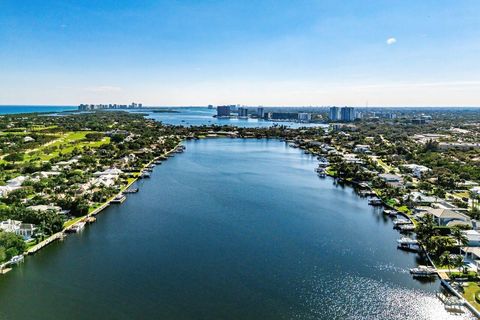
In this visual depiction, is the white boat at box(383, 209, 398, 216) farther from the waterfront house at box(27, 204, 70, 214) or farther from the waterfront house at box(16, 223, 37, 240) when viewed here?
the waterfront house at box(16, 223, 37, 240)

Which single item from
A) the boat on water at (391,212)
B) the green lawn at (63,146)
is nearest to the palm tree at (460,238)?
the boat on water at (391,212)

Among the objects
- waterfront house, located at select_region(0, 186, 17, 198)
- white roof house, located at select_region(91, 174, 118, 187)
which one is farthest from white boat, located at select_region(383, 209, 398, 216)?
waterfront house, located at select_region(0, 186, 17, 198)

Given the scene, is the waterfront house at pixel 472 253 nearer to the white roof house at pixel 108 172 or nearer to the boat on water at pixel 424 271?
the boat on water at pixel 424 271

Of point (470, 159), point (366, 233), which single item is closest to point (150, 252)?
point (366, 233)

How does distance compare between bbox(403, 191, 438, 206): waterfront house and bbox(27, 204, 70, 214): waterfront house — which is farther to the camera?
bbox(403, 191, 438, 206): waterfront house

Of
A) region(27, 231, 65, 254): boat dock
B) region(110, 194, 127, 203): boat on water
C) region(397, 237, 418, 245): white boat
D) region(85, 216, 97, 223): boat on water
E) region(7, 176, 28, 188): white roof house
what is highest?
region(7, 176, 28, 188): white roof house

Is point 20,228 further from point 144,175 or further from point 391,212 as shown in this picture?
point 391,212

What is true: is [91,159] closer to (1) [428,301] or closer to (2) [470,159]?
(1) [428,301]

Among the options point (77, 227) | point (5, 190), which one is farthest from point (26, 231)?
point (5, 190)

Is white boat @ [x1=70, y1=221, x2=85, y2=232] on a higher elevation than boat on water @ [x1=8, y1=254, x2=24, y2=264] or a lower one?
higher
